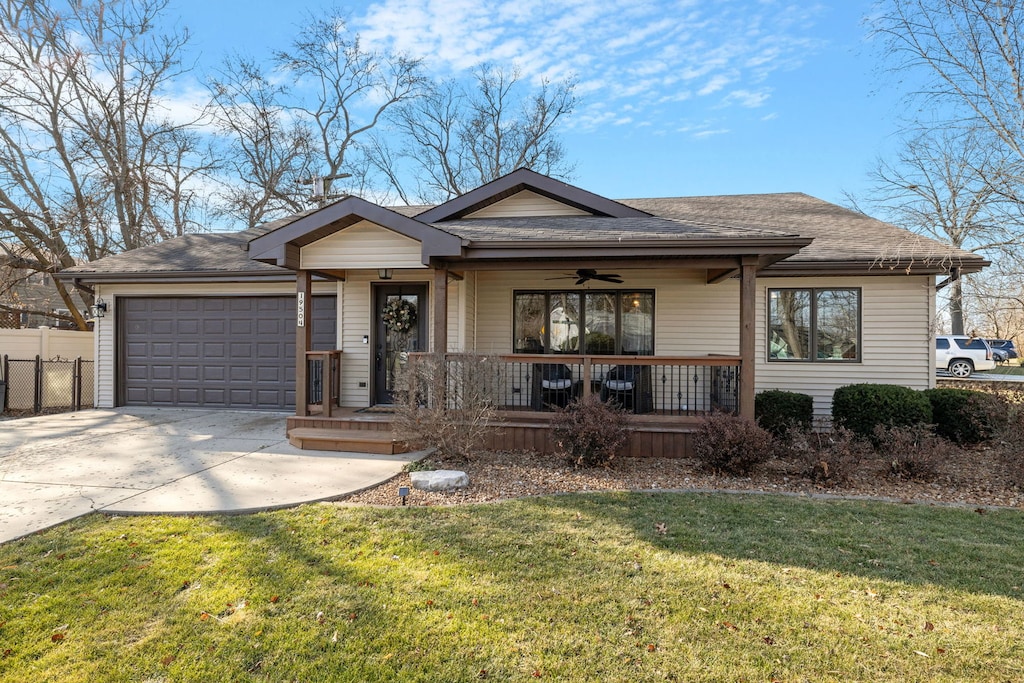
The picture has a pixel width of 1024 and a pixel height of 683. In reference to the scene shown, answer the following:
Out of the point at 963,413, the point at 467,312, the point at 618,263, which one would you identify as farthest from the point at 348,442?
the point at 963,413

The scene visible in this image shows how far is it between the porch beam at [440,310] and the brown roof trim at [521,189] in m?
1.99

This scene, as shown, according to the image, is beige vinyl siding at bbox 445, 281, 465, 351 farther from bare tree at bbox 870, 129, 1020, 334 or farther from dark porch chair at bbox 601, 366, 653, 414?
bare tree at bbox 870, 129, 1020, 334

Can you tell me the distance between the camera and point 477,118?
24.1 meters

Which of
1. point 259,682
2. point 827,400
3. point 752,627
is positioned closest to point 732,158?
point 827,400

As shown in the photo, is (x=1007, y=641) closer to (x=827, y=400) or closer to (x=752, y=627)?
(x=752, y=627)

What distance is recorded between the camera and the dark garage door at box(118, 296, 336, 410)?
9.79 m

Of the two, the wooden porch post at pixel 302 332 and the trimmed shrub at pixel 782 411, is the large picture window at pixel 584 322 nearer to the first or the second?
the trimmed shrub at pixel 782 411

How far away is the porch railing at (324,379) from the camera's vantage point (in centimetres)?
780

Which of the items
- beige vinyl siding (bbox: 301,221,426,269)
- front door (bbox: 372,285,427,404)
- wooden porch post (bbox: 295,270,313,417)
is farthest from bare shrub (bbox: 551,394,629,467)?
wooden porch post (bbox: 295,270,313,417)

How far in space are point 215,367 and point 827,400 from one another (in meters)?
11.1

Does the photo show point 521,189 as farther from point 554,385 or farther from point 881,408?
point 881,408

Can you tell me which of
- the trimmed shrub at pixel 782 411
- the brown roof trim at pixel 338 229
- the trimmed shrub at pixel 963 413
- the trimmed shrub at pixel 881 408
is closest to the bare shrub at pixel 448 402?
the brown roof trim at pixel 338 229

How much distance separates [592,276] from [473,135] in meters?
17.8

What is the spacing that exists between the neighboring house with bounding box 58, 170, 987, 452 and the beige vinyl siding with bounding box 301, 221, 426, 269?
0.07ft
